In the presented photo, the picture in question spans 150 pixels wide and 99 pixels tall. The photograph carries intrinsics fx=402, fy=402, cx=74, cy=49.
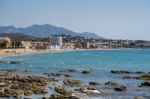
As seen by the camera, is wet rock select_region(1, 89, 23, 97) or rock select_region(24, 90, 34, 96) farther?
rock select_region(24, 90, 34, 96)

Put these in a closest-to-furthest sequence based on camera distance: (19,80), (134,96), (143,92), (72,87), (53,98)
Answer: (53,98) → (134,96) → (143,92) → (72,87) → (19,80)

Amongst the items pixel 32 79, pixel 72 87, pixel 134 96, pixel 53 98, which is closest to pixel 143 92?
pixel 134 96

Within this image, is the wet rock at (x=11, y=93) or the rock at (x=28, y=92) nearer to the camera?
the wet rock at (x=11, y=93)

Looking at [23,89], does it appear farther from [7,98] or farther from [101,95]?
[101,95]

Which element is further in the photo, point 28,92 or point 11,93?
point 28,92

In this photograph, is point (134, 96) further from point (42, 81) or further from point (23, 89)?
point (42, 81)

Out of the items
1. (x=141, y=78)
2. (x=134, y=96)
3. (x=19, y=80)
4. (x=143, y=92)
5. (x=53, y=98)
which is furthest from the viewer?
(x=141, y=78)

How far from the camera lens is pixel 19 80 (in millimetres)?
57812

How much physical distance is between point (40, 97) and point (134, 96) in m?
11.0

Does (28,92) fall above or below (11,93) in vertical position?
below

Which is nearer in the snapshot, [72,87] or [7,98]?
[7,98]

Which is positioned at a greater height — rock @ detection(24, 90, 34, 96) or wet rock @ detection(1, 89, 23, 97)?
wet rock @ detection(1, 89, 23, 97)

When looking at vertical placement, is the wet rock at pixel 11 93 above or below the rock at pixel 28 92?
above

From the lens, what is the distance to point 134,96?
4591 cm
